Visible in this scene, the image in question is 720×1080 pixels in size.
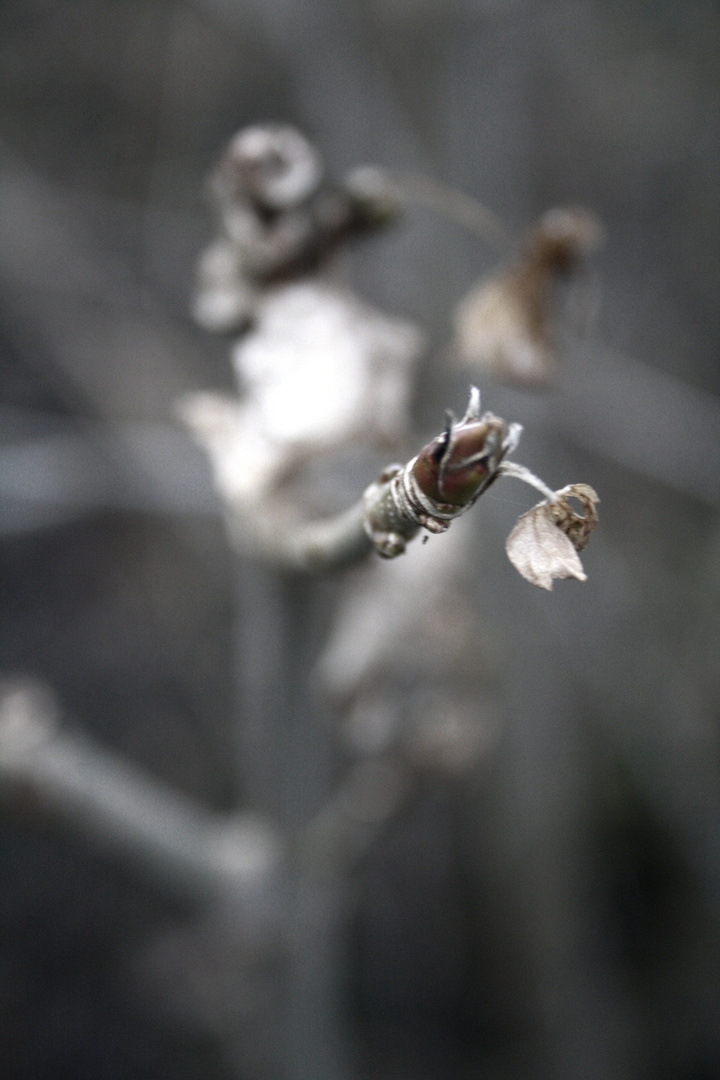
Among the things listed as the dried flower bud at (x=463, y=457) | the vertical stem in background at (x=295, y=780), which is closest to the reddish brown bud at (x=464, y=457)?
the dried flower bud at (x=463, y=457)

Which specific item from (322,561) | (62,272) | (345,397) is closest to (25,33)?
(62,272)

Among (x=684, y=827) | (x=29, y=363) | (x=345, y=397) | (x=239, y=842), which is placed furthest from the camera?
(x=29, y=363)

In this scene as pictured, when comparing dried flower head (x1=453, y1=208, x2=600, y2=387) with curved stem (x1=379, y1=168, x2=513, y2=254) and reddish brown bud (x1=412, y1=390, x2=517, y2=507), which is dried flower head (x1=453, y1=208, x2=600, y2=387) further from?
reddish brown bud (x1=412, y1=390, x2=517, y2=507)

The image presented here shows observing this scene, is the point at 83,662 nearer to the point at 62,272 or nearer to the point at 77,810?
the point at 62,272

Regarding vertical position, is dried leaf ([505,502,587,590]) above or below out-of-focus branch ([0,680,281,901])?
above

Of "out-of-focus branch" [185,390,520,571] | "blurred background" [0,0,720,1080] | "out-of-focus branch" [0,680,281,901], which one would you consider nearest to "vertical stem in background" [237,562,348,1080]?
"out-of-focus branch" [0,680,281,901]

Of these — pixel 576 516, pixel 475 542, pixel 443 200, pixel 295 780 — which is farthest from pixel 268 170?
pixel 475 542
